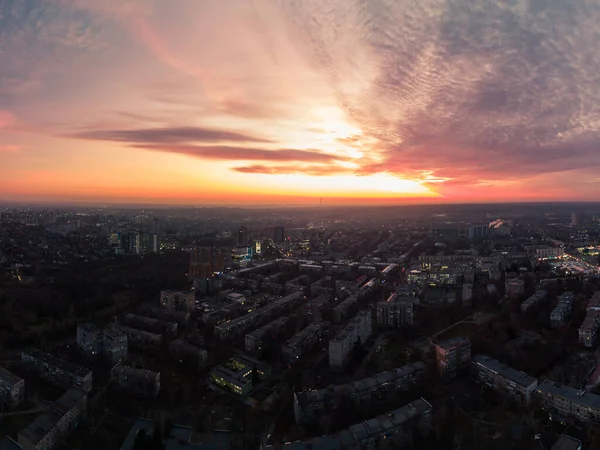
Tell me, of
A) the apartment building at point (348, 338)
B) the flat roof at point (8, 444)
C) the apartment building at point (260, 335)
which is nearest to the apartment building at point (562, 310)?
the apartment building at point (348, 338)

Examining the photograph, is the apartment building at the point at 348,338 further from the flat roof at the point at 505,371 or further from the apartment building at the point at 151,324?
the apartment building at the point at 151,324

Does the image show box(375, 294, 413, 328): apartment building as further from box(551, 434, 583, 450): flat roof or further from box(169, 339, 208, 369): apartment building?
box(551, 434, 583, 450): flat roof

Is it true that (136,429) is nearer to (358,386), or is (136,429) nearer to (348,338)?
(358,386)

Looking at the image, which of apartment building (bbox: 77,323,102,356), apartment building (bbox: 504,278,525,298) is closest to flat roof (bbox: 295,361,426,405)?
apartment building (bbox: 77,323,102,356)

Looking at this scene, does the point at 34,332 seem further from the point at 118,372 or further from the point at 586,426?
the point at 586,426

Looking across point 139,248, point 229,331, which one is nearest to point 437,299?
point 229,331

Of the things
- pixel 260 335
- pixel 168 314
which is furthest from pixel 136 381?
pixel 168 314
